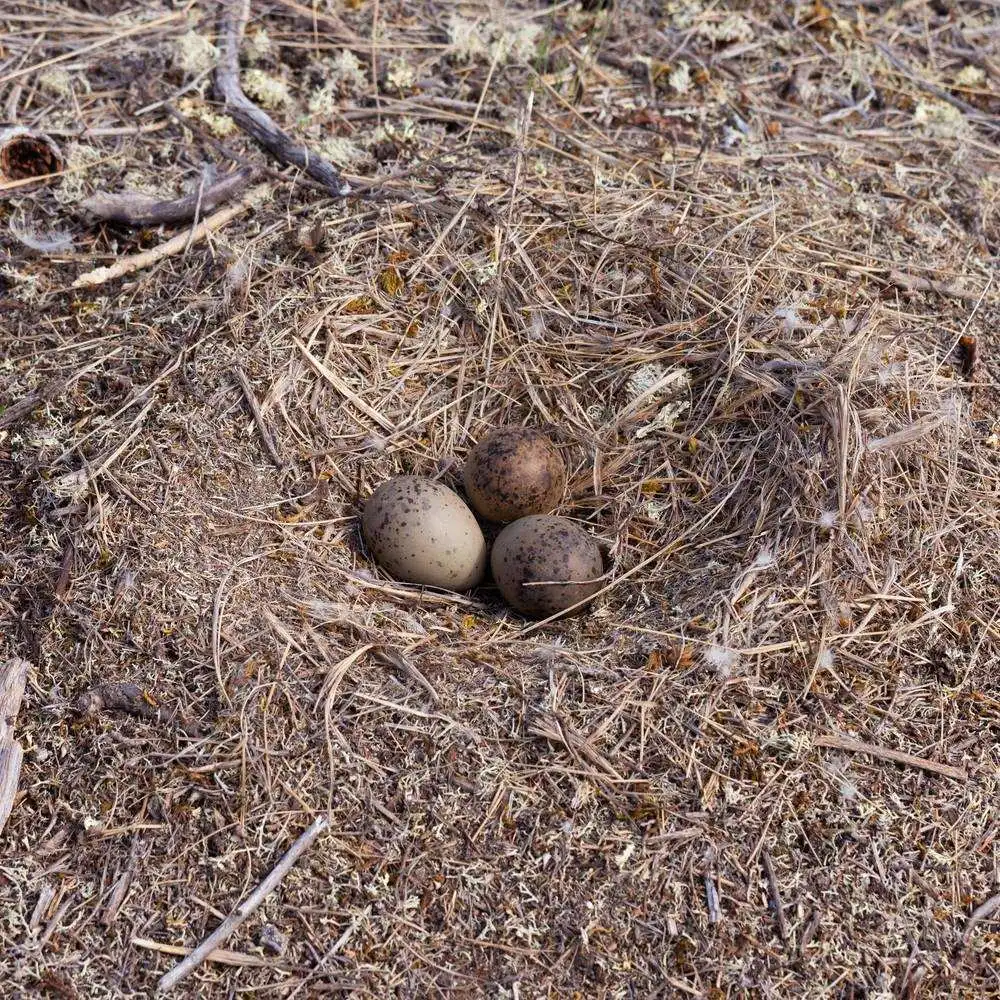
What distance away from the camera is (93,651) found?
273 centimetres

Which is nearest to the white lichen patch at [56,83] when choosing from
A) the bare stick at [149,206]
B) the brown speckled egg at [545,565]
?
the bare stick at [149,206]

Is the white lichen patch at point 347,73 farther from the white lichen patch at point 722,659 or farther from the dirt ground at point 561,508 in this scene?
the white lichen patch at point 722,659

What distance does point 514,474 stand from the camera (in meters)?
3.21

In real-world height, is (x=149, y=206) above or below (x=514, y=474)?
above

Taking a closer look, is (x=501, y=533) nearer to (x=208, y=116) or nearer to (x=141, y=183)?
(x=141, y=183)

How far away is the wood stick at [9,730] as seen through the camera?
254cm

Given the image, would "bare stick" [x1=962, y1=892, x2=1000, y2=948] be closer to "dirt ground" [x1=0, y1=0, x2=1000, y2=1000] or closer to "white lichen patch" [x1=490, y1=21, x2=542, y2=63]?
"dirt ground" [x1=0, y1=0, x2=1000, y2=1000]

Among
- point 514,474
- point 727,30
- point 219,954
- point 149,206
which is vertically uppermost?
point 727,30

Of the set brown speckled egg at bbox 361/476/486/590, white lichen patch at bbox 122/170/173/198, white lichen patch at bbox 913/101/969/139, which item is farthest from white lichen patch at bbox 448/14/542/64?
brown speckled egg at bbox 361/476/486/590

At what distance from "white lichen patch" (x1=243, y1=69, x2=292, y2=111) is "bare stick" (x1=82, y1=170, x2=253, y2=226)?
543mm

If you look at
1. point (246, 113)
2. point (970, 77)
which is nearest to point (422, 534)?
point (246, 113)

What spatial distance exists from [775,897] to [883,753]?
1.65 feet

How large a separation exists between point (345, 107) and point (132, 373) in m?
1.52

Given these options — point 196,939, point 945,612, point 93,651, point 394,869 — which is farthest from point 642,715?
point 93,651
